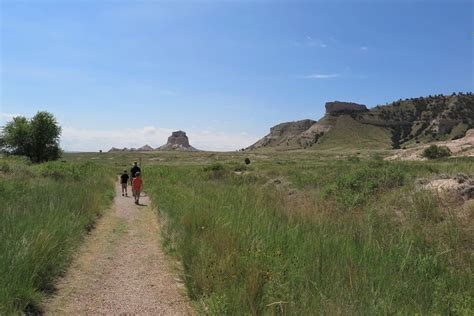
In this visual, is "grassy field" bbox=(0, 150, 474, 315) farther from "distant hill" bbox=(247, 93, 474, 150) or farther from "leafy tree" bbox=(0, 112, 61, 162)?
"distant hill" bbox=(247, 93, 474, 150)

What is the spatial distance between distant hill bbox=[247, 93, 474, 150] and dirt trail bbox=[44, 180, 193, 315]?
124m

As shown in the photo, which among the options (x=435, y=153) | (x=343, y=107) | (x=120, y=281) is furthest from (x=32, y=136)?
(x=343, y=107)

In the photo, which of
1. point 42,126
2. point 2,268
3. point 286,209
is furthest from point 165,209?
point 42,126

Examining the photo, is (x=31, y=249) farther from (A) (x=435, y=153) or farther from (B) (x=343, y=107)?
(B) (x=343, y=107)

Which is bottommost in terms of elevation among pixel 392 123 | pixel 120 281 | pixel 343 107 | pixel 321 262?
pixel 120 281

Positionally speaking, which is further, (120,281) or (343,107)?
(343,107)

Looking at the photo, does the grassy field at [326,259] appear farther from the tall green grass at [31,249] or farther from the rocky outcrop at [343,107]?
the rocky outcrop at [343,107]

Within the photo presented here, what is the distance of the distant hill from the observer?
413 feet

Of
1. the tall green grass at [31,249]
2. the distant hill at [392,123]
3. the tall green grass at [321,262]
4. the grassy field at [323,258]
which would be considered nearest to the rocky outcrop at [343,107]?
the distant hill at [392,123]

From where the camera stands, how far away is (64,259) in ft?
24.2

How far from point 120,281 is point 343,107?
563 ft

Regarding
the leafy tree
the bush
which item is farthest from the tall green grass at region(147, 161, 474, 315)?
the bush

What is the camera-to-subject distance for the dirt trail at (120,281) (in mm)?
5637

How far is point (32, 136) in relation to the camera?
55.5 meters
